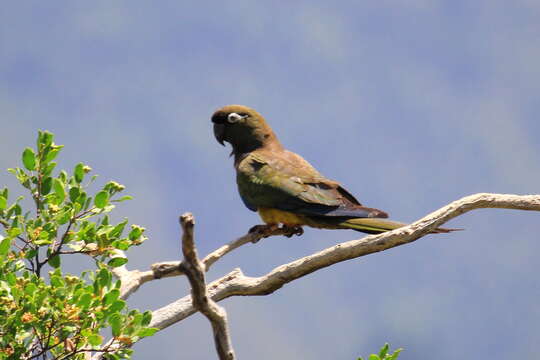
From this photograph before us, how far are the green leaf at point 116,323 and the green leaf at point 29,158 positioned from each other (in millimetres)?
1496

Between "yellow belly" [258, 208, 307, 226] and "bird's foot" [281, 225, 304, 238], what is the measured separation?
116 mm

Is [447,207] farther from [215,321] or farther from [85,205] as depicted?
[85,205]

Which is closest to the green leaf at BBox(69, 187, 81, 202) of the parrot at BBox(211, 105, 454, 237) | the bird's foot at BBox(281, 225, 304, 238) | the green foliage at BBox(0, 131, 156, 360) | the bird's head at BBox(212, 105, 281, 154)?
the green foliage at BBox(0, 131, 156, 360)

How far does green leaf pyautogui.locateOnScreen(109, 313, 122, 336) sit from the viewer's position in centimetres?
529

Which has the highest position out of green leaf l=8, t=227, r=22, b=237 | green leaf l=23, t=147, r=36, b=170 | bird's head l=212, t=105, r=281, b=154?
bird's head l=212, t=105, r=281, b=154

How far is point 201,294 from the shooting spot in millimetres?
4480

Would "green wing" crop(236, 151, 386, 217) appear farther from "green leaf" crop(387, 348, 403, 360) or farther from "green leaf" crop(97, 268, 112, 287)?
"green leaf" crop(97, 268, 112, 287)

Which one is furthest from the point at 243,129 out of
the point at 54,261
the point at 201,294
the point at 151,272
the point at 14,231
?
the point at 201,294

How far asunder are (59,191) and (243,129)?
9.63 feet

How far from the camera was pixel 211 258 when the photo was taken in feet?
21.0

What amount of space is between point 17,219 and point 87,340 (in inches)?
42.1

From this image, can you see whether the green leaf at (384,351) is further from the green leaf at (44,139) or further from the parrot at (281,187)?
the green leaf at (44,139)

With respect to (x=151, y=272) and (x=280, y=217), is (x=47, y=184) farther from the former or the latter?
(x=280, y=217)

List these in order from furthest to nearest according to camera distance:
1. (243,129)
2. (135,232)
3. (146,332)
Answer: (243,129)
(135,232)
(146,332)
